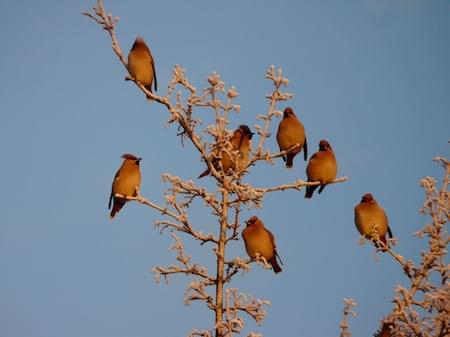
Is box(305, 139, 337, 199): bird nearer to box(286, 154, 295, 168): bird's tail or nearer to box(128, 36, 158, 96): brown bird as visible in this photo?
box(286, 154, 295, 168): bird's tail

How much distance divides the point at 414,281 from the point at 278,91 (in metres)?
2.64

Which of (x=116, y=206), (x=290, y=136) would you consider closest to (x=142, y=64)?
(x=116, y=206)

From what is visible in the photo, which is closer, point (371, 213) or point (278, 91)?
point (278, 91)

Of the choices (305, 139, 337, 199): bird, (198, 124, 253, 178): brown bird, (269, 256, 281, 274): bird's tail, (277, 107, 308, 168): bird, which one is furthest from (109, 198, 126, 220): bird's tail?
(305, 139, 337, 199): bird

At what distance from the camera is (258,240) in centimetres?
973

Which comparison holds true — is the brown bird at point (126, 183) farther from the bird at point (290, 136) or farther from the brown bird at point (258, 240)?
the bird at point (290, 136)

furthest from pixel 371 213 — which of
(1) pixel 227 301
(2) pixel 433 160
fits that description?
(1) pixel 227 301

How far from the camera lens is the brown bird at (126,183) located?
33.3 feet

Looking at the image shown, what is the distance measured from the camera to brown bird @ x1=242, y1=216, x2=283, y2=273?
973 cm

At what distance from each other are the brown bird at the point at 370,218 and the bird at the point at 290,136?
1372mm

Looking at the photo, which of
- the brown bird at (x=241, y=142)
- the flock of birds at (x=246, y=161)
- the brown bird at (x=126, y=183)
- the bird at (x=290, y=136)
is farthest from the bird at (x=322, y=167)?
the brown bird at (x=126, y=183)

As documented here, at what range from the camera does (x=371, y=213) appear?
379 inches

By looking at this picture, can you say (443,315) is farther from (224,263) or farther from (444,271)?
(224,263)

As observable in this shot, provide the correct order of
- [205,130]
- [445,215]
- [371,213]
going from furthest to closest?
[371,213] → [205,130] → [445,215]
